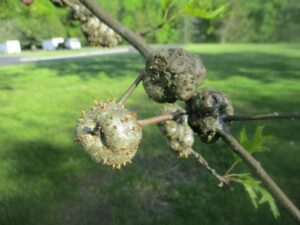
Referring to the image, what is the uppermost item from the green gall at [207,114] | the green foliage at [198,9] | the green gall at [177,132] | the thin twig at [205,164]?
the green foliage at [198,9]

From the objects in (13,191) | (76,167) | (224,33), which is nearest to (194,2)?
(13,191)

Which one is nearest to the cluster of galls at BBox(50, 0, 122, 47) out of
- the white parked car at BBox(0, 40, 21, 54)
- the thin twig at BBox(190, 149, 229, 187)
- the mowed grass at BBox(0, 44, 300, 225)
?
the thin twig at BBox(190, 149, 229, 187)

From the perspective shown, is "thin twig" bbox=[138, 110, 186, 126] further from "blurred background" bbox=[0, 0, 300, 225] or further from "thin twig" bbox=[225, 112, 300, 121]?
"blurred background" bbox=[0, 0, 300, 225]

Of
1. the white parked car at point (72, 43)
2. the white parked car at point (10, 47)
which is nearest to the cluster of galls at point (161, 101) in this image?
the white parked car at point (10, 47)

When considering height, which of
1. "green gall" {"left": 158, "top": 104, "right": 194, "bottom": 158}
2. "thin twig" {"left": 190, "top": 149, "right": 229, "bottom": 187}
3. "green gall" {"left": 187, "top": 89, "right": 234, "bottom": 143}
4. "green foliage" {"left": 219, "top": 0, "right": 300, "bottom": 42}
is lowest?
"green foliage" {"left": 219, "top": 0, "right": 300, "bottom": 42}

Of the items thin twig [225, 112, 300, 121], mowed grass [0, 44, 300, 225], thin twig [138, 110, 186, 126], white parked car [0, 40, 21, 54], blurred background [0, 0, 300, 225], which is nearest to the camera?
thin twig [225, 112, 300, 121]

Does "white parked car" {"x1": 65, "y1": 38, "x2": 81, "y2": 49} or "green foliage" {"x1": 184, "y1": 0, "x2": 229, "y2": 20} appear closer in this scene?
"green foliage" {"x1": 184, "y1": 0, "x2": 229, "y2": 20}

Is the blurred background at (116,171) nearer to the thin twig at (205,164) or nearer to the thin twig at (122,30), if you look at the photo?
the thin twig at (205,164)

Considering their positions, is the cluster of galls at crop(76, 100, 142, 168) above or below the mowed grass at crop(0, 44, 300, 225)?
above
